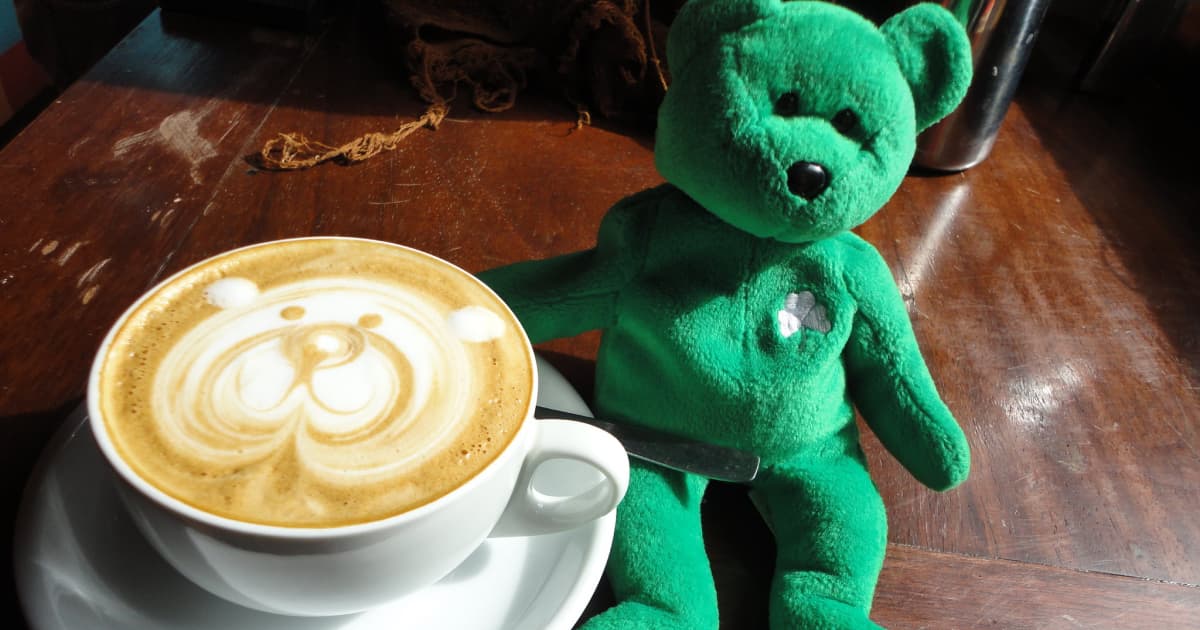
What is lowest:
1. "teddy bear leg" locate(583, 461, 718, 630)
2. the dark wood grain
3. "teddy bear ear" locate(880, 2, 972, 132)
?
the dark wood grain

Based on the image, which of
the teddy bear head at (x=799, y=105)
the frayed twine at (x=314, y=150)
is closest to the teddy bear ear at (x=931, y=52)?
the teddy bear head at (x=799, y=105)

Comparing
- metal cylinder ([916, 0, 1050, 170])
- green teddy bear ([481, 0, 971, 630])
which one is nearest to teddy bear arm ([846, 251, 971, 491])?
green teddy bear ([481, 0, 971, 630])

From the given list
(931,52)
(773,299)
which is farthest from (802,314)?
(931,52)

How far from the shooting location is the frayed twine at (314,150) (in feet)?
2.23

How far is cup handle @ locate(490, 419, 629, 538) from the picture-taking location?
12.8 inches

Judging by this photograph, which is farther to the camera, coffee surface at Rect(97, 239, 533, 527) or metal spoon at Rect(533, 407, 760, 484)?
metal spoon at Rect(533, 407, 760, 484)

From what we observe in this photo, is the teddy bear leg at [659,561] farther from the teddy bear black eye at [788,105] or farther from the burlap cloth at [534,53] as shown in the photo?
the burlap cloth at [534,53]

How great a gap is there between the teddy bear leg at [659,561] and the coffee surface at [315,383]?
10 cm

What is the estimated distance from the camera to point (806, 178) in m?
0.34

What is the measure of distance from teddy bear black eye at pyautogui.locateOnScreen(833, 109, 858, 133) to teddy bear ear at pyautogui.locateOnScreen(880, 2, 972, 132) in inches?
→ 1.5

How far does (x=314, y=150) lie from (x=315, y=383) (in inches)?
16.8

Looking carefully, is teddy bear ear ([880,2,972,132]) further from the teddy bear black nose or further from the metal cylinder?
the metal cylinder

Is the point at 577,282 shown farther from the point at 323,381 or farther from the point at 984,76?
the point at 984,76

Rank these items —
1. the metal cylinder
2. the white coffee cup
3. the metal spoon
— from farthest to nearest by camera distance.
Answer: the metal cylinder < the metal spoon < the white coffee cup
